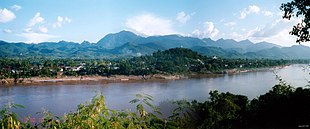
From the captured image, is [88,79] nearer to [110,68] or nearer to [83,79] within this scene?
[83,79]

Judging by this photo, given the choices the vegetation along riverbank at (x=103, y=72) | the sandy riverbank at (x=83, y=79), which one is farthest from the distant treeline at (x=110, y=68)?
the sandy riverbank at (x=83, y=79)

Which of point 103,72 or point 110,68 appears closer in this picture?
point 103,72

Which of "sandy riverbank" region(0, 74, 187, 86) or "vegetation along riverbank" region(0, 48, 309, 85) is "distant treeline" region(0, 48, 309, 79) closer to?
"vegetation along riverbank" region(0, 48, 309, 85)

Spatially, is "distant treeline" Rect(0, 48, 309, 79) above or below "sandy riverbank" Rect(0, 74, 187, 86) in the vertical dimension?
above

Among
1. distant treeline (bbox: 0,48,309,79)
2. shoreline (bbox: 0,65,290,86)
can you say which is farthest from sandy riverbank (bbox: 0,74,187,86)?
distant treeline (bbox: 0,48,309,79)

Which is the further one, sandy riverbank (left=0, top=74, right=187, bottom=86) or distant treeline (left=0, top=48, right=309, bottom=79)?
distant treeline (left=0, top=48, right=309, bottom=79)

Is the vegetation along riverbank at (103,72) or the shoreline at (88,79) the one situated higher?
the vegetation along riverbank at (103,72)

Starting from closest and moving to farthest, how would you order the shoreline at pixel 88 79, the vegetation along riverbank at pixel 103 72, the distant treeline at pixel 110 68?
1. the shoreline at pixel 88 79
2. the vegetation along riverbank at pixel 103 72
3. the distant treeline at pixel 110 68

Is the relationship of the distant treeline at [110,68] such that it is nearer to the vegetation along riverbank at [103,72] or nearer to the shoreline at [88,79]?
the vegetation along riverbank at [103,72]

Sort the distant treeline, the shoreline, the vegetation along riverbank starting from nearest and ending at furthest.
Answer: the shoreline, the vegetation along riverbank, the distant treeline

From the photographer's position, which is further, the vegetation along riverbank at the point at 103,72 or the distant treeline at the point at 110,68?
the distant treeline at the point at 110,68

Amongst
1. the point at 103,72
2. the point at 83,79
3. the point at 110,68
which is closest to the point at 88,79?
the point at 83,79
